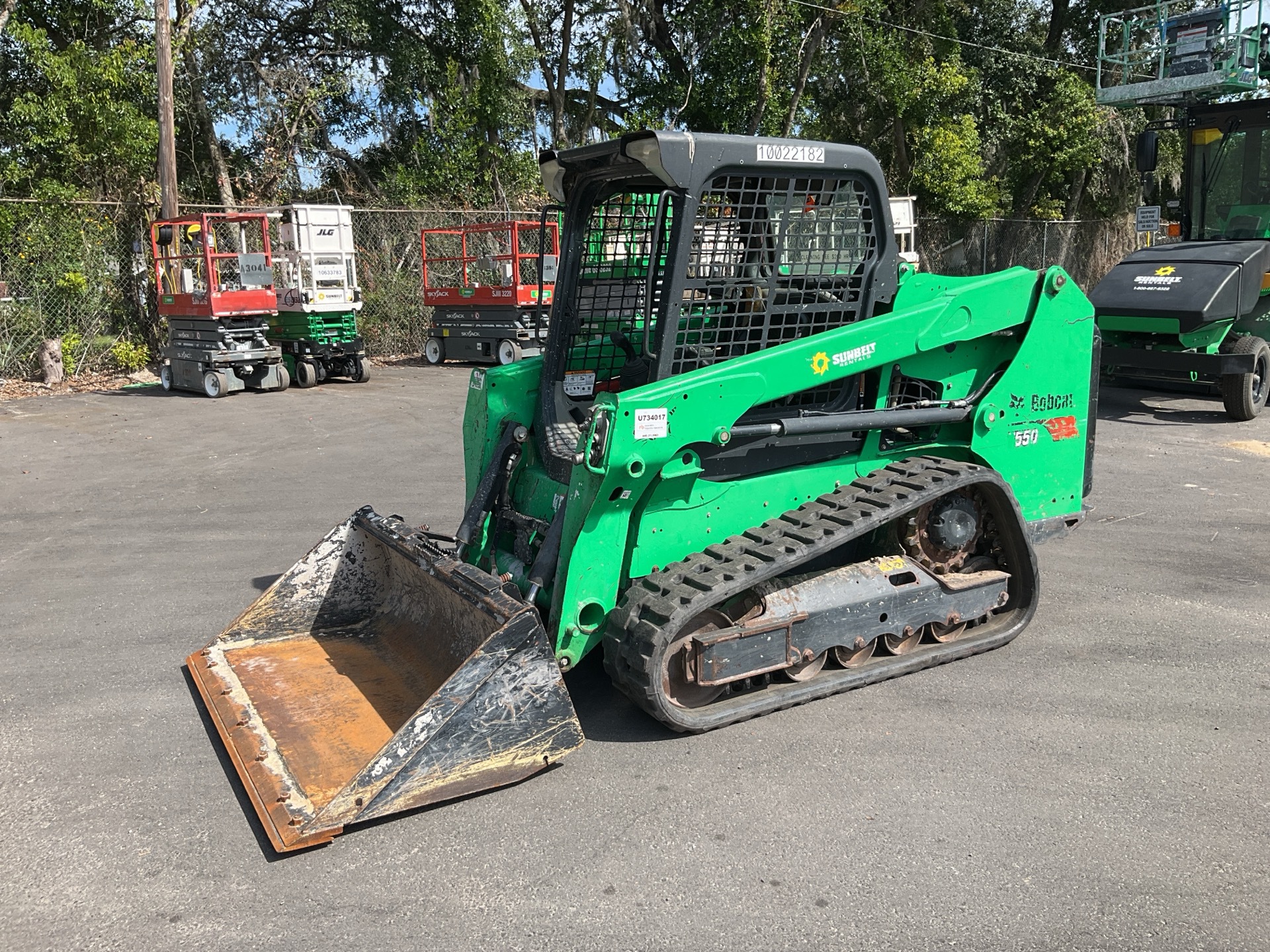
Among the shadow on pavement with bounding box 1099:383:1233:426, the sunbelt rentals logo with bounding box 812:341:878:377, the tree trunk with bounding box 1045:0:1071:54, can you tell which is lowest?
the shadow on pavement with bounding box 1099:383:1233:426

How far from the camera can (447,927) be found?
10.0 ft

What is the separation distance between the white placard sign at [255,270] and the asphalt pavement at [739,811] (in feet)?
30.5

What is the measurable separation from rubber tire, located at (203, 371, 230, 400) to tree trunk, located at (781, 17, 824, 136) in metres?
14.2

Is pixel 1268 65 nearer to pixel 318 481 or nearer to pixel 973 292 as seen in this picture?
pixel 973 292

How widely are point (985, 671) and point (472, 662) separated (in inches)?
97.1

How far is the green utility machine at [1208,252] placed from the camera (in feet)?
35.0

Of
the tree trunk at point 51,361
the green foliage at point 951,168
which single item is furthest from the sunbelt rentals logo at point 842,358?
the green foliage at point 951,168

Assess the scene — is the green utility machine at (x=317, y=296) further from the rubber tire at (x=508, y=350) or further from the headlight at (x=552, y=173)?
the headlight at (x=552, y=173)

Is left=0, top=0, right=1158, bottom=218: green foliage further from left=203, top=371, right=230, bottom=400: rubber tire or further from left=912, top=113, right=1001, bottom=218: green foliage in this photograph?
left=203, top=371, right=230, bottom=400: rubber tire

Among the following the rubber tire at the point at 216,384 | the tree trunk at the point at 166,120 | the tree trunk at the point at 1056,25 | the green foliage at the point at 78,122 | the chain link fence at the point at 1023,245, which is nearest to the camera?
the rubber tire at the point at 216,384

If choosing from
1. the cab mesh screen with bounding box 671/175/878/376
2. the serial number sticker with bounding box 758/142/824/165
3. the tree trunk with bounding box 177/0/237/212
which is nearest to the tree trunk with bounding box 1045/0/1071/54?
the tree trunk with bounding box 177/0/237/212

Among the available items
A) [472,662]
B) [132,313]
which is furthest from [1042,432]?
[132,313]

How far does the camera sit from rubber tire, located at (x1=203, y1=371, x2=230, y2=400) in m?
14.1

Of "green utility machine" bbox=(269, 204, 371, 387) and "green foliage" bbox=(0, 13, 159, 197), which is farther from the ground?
"green foliage" bbox=(0, 13, 159, 197)
